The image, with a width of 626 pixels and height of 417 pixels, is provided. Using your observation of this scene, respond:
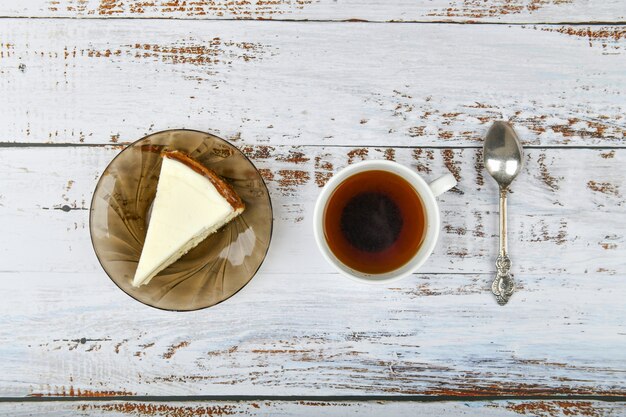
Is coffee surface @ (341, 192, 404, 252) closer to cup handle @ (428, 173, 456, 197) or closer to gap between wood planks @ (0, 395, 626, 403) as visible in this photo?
cup handle @ (428, 173, 456, 197)

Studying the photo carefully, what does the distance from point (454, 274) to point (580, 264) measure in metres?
0.23

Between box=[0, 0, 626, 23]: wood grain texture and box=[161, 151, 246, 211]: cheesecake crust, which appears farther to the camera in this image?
box=[0, 0, 626, 23]: wood grain texture

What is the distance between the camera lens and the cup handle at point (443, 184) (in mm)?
881

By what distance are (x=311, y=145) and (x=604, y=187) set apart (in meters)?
0.54

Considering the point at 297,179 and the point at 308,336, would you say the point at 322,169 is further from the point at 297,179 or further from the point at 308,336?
the point at 308,336

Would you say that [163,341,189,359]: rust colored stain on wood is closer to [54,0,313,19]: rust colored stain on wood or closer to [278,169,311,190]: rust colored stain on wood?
[278,169,311,190]: rust colored stain on wood

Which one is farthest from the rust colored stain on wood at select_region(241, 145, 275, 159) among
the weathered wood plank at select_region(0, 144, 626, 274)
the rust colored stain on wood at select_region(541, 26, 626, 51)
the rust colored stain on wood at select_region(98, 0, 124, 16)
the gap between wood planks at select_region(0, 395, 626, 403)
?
the rust colored stain on wood at select_region(541, 26, 626, 51)

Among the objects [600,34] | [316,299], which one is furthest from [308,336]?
[600,34]

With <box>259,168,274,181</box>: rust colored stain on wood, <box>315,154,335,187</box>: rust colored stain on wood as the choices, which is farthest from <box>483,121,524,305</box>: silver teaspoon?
<box>259,168,274,181</box>: rust colored stain on wood

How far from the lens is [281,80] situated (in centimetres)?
100

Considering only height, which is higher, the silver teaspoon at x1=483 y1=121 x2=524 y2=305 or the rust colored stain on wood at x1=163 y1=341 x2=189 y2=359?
the silver teaspoon at x1=483 y1=121 x2=524 y2=305

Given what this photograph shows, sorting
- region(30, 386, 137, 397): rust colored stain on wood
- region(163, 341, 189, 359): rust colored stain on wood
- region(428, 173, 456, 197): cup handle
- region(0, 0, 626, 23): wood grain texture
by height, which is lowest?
region(30, 386, 137, 397): rust colored stain on wood

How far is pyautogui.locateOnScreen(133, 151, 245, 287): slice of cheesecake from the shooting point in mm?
884

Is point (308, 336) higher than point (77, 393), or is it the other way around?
point (308, 336)
